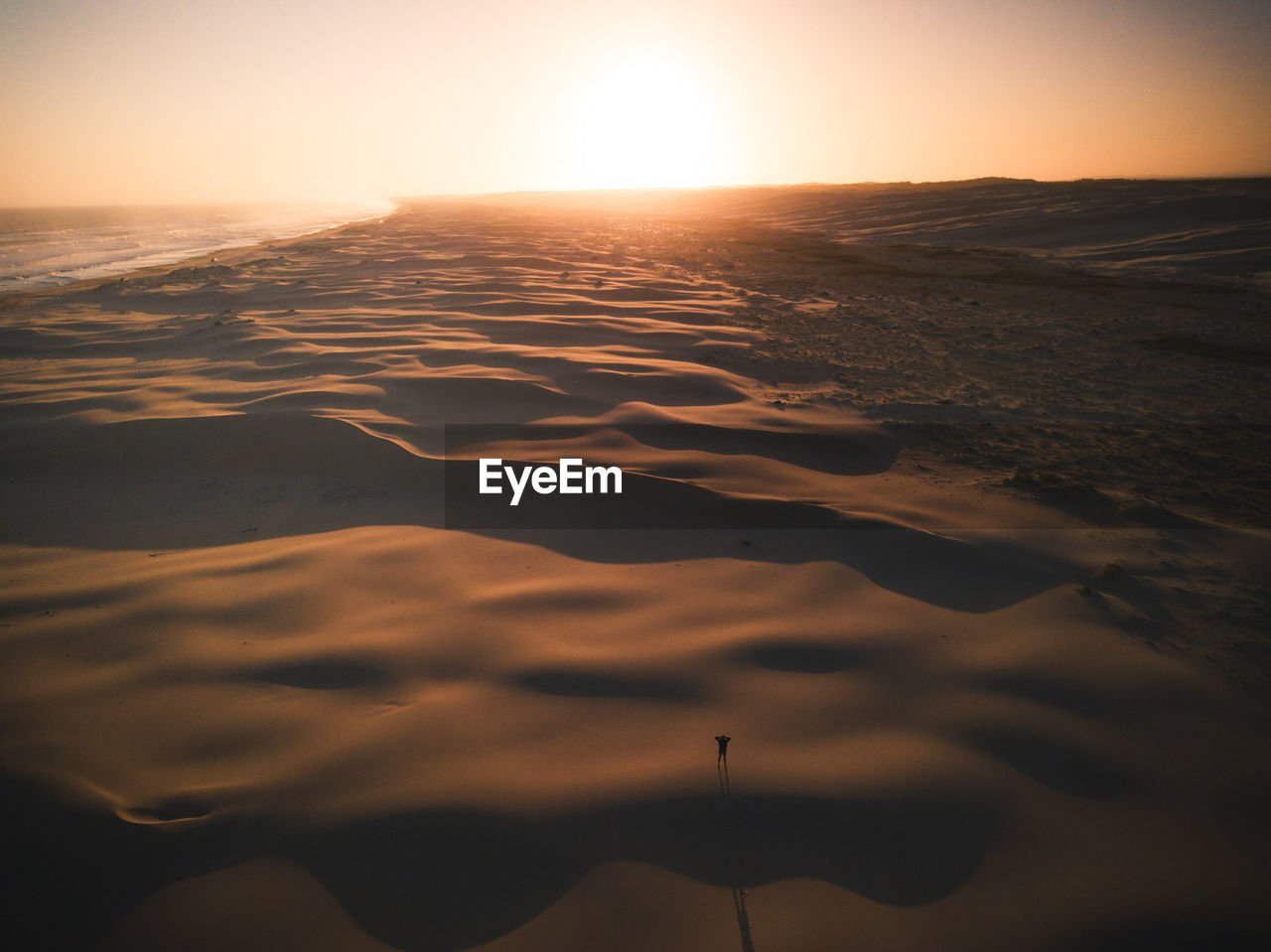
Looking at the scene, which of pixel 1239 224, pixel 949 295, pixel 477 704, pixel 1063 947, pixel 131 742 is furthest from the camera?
pixel 1239 224

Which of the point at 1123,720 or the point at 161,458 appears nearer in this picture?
the point at 1123,720

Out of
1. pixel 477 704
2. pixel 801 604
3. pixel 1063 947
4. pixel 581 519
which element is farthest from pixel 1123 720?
pixel 581 519

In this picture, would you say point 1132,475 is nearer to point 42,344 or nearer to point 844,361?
point 844,361

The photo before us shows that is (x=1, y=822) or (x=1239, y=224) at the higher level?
(x=1239, y=224)

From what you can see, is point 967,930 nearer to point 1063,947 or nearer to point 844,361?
point 1063,947

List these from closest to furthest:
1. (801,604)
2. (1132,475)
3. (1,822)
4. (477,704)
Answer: (1,822) < (477,704) < (801,604) < (1132,475)

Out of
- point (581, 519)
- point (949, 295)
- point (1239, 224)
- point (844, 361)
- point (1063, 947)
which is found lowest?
point (1063, 947)
